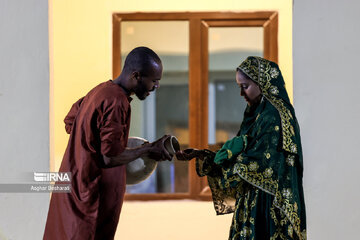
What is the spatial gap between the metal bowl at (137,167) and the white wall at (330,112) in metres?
1.33

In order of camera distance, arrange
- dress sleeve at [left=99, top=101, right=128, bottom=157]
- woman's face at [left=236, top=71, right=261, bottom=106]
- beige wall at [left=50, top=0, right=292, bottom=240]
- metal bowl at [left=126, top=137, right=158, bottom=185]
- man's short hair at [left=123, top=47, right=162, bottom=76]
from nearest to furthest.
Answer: dress sleeve at [left=99, top=101, right=128, bottom=157] < man's short hair at [left=123, top=47, right=162, bottom=76] < woman's face at [left=236, top=71, right=261, bottom=106] < metal bowl at [left=126, top=137, right=158, bottom=185] < beige wall at [left=50, top=0, right=292, bottom=240]

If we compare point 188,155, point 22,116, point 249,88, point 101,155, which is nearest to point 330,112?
point 249,88

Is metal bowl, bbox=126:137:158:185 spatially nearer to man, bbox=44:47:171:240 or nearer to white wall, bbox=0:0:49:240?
man, bbox=44:47:171:240

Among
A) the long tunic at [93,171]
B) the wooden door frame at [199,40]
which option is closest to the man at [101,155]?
the long tunic at [93,171]

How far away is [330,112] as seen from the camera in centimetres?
417

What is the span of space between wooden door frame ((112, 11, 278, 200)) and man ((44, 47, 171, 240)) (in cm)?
249

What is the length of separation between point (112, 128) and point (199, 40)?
292cm

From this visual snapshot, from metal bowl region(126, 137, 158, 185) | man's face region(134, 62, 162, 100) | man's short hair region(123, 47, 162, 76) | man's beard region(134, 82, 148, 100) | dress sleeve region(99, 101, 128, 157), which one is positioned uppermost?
man's short hair region(123, 47, 162, 76)

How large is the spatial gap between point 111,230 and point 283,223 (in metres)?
1.05

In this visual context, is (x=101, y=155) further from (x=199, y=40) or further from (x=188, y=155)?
(x=199, y=40)

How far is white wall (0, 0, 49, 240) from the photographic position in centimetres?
425

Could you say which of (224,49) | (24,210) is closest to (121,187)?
(24,210)

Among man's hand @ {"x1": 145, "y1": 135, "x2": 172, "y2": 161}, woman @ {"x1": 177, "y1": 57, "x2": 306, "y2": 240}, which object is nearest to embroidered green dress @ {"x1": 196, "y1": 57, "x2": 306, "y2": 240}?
woman @ {"x1": 177, "y1": 57, "x2": 306, "y2": 240}

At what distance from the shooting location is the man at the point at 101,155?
3.05 meters
